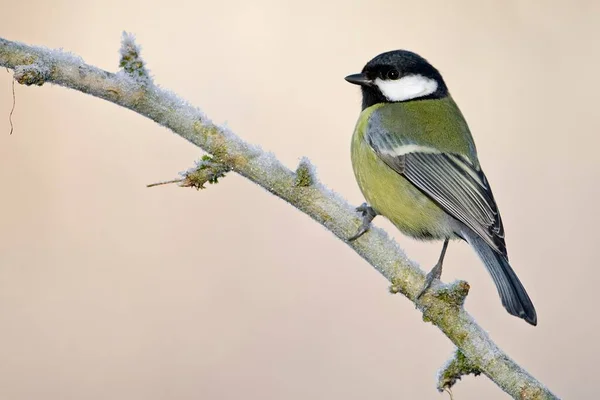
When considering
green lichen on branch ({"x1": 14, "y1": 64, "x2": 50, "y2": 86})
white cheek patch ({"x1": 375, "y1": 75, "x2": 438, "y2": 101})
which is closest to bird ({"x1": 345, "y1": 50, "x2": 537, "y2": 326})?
white cheek patch ({"x1": 375, "y1": 75, "x2": 438, "y2": 101})

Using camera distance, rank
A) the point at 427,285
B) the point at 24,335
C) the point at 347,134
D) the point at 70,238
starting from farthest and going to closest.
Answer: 1. the point at 347,134
2. the point at 70,238
3. the point at 24,335
4. the point at 427,285

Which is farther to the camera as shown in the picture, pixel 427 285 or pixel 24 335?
pixel 24 335

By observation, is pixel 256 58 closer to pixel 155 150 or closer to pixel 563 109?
pixel 155 150

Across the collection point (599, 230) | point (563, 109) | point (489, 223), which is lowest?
point (489, 223)

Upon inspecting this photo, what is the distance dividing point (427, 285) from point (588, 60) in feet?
10.8

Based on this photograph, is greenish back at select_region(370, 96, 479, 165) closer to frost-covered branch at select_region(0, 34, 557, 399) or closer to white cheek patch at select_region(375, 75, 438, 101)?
white cheek patch at select_region(375, 75, 438, 101)

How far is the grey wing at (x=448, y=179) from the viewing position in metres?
2.70

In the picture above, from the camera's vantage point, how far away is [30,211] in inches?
165

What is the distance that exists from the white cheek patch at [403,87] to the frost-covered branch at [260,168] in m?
1.24

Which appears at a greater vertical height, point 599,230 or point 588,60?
point 588,60

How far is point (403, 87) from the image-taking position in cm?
315

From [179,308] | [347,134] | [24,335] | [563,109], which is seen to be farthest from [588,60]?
[24,335]

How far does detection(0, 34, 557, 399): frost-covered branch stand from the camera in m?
1.81

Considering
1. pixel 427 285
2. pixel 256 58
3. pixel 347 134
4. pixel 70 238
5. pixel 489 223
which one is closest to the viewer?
pixel 427 285
